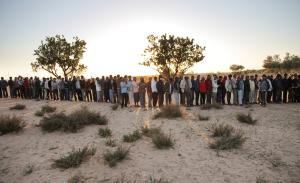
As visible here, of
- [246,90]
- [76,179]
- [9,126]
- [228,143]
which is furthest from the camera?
[246,90]

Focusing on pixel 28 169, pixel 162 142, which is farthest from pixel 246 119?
pixel 28 169

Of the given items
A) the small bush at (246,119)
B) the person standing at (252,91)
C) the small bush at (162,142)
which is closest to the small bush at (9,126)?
the small bush at (162,142)

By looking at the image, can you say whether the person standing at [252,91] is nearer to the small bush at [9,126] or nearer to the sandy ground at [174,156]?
the sandy ground at [174,156]

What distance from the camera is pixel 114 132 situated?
1075cm

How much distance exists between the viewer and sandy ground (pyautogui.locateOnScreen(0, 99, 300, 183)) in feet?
22.1

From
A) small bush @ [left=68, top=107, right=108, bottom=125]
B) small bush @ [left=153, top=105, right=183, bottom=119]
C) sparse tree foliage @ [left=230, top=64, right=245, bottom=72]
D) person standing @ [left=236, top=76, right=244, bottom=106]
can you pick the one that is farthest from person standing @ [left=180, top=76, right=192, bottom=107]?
sparse tree foliage @ [left=230, top=64, right=245, bottom=72]

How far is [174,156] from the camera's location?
314 inches

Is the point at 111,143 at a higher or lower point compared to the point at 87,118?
lower

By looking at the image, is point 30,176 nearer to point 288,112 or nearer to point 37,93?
point 288,112

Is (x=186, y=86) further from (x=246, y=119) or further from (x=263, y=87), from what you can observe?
(x=246, y=119)

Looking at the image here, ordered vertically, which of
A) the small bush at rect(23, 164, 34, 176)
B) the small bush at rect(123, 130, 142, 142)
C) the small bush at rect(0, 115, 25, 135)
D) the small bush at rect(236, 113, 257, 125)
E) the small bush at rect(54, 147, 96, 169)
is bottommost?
the small bush at rect(23, 164, 34, 176)

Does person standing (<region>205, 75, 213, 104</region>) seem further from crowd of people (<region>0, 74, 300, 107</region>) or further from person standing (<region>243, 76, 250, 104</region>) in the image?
person standing (<region>243, 76, 250, 104</region>)

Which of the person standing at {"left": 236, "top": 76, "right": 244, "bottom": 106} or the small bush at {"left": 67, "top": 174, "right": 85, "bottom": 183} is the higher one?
the person standing at {"left": 236, "top": 76, "right": 244, "bottom": 106}

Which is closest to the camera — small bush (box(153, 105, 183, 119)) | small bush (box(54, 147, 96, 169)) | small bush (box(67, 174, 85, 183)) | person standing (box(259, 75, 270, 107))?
small bush (box(67, 174, 85, 183))
